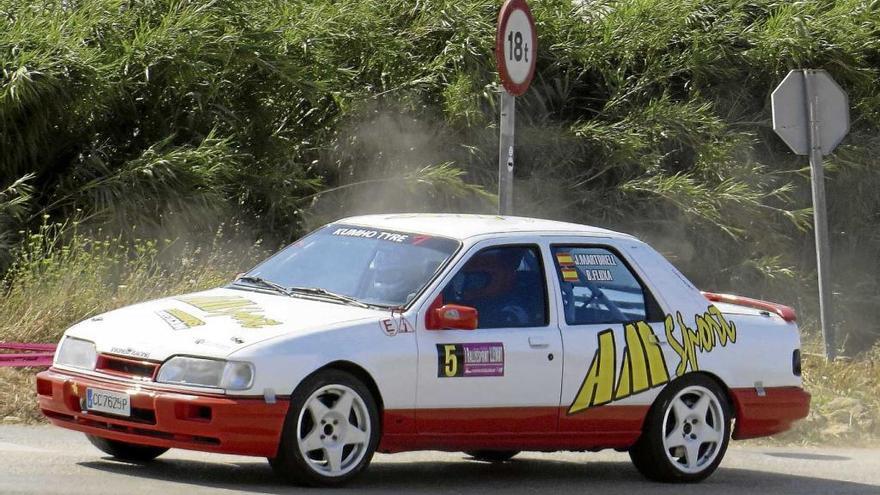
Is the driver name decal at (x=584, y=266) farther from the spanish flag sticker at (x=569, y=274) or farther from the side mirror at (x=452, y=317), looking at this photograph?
the side mirror at (x=452, y=317)

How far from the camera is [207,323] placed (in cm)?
747

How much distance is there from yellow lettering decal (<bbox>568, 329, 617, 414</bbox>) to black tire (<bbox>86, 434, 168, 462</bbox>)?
2179 mm

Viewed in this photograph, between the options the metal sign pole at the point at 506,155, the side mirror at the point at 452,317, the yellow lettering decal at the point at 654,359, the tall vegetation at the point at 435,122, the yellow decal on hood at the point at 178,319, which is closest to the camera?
the yellow decal on hood at the point at 178,319

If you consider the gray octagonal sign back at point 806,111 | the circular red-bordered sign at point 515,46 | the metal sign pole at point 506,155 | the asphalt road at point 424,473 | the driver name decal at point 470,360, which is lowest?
the asphalt road at point 424,473

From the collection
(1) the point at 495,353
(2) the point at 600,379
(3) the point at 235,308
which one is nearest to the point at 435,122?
(2) the point at 600,379

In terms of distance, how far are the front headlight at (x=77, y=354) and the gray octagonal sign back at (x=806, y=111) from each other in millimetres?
6802

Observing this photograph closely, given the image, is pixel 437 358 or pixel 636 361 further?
pixel 636 361

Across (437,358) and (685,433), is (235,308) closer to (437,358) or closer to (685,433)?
(437,358)

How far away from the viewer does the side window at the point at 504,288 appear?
8031mm

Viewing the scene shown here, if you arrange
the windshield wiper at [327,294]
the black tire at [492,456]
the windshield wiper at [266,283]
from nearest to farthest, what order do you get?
the windshield wiper at [327,294] < the windshield wiper at [266,283] < the black tire at [492,456]

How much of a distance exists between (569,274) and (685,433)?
44.4 inches

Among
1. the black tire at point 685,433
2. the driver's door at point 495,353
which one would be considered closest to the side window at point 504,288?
the driver's door at point 495,353

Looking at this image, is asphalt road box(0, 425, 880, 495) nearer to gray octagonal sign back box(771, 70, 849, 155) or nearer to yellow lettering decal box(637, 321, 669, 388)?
yellow lettering decal box(637, 321, 669, 388)

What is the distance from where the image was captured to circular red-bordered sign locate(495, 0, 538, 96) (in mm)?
10594
